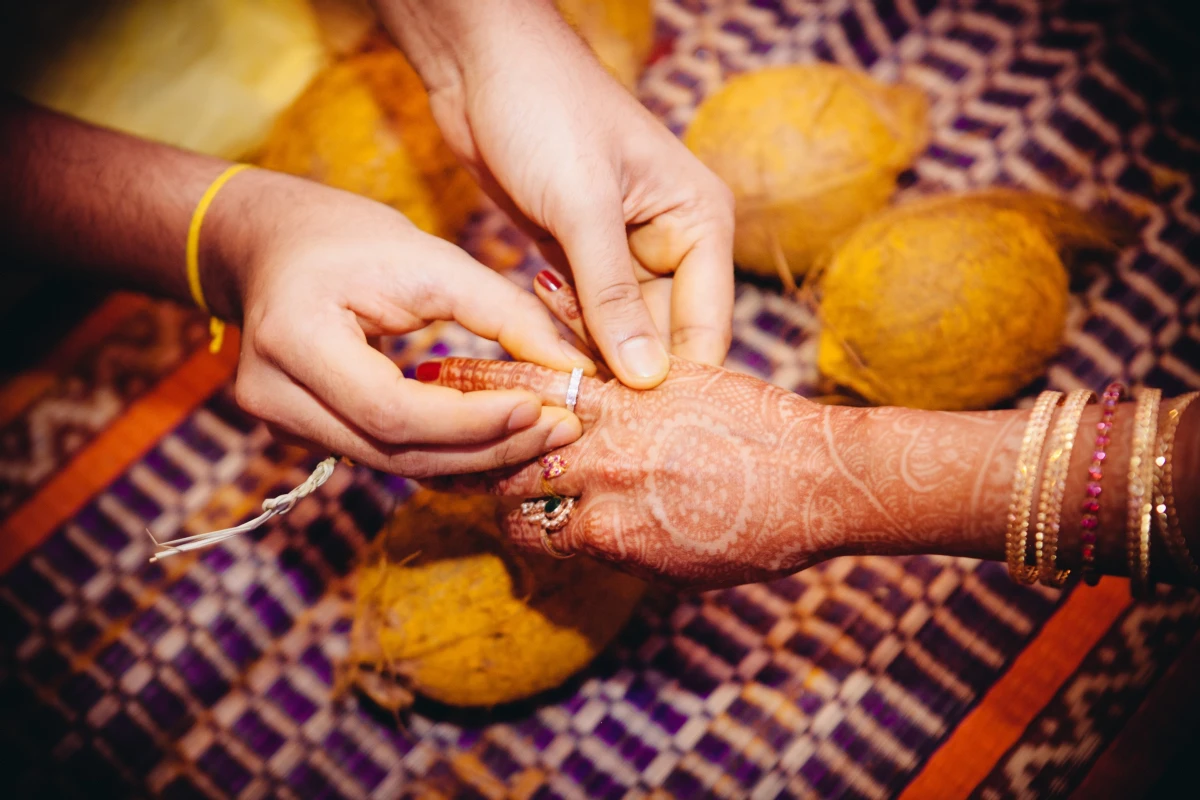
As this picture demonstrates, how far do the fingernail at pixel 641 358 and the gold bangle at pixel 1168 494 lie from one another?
0.63 m

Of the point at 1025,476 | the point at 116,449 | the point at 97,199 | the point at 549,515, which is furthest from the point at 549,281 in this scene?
the point at 116,449

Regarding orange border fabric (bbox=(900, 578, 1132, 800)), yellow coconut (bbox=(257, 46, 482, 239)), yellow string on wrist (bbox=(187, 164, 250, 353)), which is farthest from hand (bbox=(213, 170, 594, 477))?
orange border fabric (bbox=(900, 578, 1132, 800))

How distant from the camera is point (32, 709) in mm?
1623

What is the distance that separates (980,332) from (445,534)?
1085 millimetres

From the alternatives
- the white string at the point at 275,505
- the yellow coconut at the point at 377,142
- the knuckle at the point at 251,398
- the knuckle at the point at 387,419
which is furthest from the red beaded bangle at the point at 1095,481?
the yellow coconut at the point at 377,142

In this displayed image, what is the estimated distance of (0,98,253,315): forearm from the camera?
4.54 feet

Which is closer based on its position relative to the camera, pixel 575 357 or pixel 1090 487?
pixel 1090 487

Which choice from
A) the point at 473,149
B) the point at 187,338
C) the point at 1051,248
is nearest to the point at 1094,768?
the point at 1051,248

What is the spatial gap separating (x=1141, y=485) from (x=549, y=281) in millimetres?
867

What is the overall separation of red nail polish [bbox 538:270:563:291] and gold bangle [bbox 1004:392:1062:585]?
72 cm

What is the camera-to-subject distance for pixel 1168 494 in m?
0.82

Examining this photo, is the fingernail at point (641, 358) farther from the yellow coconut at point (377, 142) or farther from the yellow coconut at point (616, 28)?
the yellow coconut at point (616, 28)

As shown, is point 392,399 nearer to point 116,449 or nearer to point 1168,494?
point 1168,494

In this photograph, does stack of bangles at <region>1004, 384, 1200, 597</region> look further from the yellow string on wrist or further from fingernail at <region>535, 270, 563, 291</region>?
the yellow string on wrist
